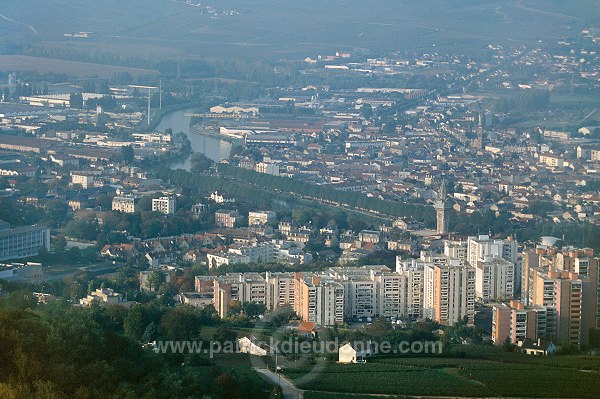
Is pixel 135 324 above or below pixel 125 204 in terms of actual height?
above

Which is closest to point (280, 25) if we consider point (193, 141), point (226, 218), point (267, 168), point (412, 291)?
point (193, 141)

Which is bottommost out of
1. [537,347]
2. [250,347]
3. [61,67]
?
[61,67]

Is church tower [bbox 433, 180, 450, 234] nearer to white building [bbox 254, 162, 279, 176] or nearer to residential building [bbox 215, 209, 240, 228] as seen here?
residential building [bbox 215, 209, 240, 228]

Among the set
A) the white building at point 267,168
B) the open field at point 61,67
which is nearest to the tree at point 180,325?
the white building at point 267,168

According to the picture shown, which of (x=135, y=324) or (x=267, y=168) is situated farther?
(x=267, y=168)

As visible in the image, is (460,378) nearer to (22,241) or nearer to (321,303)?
(321,303)

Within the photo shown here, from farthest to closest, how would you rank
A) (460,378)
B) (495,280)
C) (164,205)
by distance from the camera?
(164,205), (495,280), (460,378)

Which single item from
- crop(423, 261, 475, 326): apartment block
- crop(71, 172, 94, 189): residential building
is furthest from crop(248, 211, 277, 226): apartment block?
crop(423, 261, 475, 326): apartment block

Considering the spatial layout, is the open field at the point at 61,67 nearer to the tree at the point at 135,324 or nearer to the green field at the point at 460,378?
the tree at the point at 135,324
